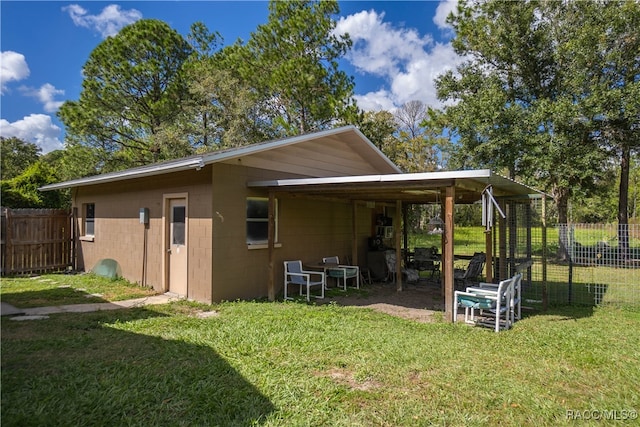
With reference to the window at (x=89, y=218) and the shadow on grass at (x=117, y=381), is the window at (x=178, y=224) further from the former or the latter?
the window at (x=89, y=218)

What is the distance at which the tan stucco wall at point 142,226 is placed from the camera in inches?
281

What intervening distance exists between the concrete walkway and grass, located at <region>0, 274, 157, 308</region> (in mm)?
300

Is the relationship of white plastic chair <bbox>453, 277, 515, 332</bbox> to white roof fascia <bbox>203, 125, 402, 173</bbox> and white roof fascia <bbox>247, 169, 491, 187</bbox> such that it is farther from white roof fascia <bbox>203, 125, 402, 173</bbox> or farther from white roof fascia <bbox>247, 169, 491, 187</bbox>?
white roof fascia <bbox>203, 125, 402, 173</bbox>

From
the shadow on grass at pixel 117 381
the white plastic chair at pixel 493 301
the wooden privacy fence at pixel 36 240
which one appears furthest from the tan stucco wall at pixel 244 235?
the wooden privacy fence at pixel 36 240

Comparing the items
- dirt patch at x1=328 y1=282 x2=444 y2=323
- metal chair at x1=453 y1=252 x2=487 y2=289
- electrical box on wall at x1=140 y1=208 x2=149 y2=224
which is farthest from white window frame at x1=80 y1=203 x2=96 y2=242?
metal chair at x1=453 y1=252 x2=487 y2=289

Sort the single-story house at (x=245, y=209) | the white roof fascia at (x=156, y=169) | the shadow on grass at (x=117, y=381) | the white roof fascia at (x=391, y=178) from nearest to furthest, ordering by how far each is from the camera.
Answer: the shadow on grass at (x=117, y=381) → the white roof fascia at (x=391, y=178) → the white roof fascia at (x=156, y=169) → the single-story house at (x=245, y=209)

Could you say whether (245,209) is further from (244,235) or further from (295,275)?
(295,275)

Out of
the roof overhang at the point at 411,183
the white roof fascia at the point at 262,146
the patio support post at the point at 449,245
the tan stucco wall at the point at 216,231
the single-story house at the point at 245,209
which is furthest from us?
the tan stucco wall at the point at 216,231

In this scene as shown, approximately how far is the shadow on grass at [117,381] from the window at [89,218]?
251 inches

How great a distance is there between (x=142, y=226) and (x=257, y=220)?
2.91 m

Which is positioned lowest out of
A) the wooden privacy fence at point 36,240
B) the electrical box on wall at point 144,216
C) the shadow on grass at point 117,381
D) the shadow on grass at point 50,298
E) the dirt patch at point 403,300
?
the dirt patch at point 403,300

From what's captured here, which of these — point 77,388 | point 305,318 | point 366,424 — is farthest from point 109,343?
point 366,424

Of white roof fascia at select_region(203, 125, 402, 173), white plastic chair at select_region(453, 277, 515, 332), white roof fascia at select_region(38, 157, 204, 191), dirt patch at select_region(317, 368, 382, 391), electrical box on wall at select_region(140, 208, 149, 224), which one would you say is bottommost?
dirt patch at select_region(317, 368, 382, 391)

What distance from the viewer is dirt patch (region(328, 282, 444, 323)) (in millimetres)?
6789
